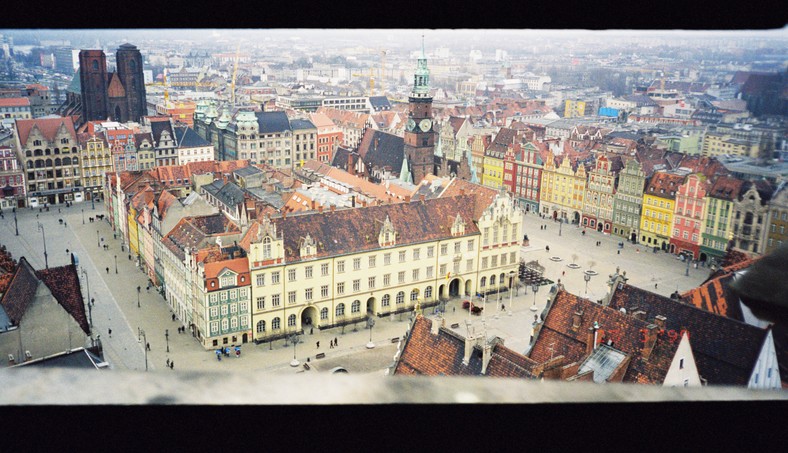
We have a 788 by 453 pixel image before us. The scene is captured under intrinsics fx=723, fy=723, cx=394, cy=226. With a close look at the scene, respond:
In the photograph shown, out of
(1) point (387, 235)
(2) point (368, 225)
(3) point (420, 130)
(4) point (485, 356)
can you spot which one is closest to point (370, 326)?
(1) point (387, 235)

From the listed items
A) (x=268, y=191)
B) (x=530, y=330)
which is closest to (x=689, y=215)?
(x=530, y=330)

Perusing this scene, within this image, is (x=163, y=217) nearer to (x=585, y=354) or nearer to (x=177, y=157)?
(x=585, y=354)

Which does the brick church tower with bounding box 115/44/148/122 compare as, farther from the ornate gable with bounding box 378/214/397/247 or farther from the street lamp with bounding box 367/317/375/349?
the street lamp with bounding box 367/317/375/349

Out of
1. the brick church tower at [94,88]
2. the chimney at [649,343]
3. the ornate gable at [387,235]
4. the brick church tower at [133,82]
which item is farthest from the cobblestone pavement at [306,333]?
the brick church tower at [133,82]

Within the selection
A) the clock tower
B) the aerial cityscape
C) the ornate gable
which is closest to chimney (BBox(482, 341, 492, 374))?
the aerial cityscape

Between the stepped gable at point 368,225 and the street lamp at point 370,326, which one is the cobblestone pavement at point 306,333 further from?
the stepped gable at point 368,225

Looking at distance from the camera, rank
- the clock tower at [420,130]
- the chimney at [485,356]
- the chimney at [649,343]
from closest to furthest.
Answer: the chimney at [485,356] < the chimney at [649,343] < the clock tower at [420,130]
